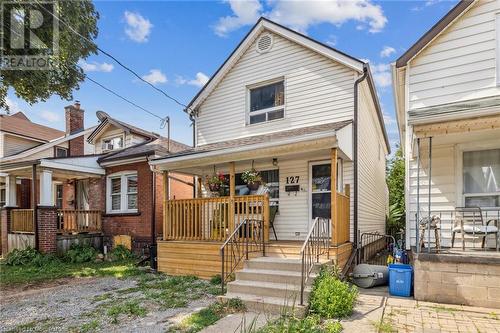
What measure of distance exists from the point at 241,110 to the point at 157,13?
13.9 feet

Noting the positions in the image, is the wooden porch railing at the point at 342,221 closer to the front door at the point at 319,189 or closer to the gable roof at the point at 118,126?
the front door at the point at 319,189

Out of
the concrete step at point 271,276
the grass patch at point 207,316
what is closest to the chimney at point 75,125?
the concrete step at point 271,276

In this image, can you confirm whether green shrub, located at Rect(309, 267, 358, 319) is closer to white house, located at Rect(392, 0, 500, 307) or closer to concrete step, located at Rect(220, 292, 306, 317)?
concrete step, located at Rect(220, 292, 306, 317)

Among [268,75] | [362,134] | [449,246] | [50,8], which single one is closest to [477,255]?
[449,246]

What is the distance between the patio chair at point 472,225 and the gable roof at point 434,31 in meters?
3.54

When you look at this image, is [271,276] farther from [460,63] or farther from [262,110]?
[460,63]

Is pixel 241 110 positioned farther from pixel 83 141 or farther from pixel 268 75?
pixel 83 141

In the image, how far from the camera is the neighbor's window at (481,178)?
6684 millimetres

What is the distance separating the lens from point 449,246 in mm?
6926

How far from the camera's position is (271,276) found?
625cm

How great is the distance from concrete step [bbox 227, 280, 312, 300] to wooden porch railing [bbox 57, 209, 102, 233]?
31.1ft

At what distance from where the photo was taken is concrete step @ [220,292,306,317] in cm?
517

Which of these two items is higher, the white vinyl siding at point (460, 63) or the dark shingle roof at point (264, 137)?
the white vinyl siding at point (460, 63)

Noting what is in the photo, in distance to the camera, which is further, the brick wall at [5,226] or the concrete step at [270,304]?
the brick wall at [5,226]
